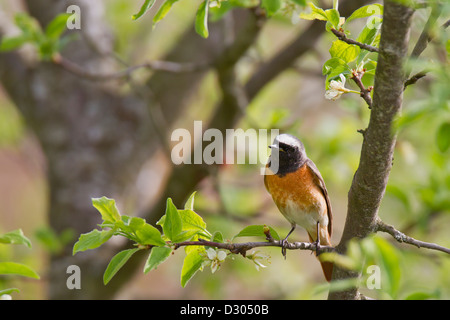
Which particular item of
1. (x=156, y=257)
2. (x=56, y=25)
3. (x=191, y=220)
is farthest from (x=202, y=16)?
(x=56, y=25)

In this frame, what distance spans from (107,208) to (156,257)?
0.22m

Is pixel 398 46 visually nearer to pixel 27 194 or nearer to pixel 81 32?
pixel 81 32

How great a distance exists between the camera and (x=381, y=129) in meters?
1.25

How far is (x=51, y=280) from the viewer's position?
3334 mm

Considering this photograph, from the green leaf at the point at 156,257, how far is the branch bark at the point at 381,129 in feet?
1.78


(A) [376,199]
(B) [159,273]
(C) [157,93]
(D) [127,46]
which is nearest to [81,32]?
(C) [157,93]

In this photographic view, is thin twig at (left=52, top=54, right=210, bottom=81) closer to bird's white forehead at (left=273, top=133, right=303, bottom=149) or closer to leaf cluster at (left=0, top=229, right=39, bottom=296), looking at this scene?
bird's white forehead at (left=273, top=133, right=303, bottom=149)

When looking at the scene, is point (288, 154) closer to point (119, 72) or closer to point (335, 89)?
point (335, 89)

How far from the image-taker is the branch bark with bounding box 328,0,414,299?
1138 millimetres

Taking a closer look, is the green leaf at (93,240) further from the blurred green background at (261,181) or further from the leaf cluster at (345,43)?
the blurred green background at (261,181)

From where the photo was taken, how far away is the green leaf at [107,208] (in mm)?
1438

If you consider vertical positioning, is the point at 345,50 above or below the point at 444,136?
above

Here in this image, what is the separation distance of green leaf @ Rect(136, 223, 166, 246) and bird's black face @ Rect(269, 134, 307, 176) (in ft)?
3.28

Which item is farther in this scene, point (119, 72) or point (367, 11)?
point (119, 72)
